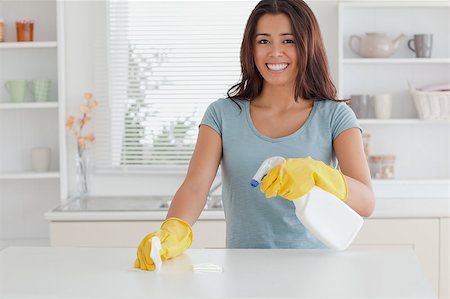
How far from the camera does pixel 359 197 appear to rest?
6.95 feet

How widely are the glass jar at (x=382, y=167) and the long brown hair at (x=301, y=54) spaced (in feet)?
5.14

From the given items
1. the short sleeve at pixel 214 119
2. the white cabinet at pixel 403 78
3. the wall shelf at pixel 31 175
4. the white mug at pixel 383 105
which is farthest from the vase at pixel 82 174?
the short sleeve at pixel 214 119

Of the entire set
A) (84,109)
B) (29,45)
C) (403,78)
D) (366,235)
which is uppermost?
(29,45)

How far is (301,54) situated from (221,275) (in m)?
0.72

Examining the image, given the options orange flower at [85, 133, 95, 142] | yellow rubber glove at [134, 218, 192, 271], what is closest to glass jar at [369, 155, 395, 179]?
orange flower at [85, 133, 95, 142]

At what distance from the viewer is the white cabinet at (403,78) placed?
3.96 meters

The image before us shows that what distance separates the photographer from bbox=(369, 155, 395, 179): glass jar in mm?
3881

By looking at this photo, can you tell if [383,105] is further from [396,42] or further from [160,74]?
[160,74]

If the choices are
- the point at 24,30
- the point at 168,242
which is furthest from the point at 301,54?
the point at 24,30

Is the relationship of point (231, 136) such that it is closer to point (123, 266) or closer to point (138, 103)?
point (123, 266)

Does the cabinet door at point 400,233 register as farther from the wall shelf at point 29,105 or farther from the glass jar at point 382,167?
the wall shelf at point 29,105

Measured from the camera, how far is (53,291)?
1748mm

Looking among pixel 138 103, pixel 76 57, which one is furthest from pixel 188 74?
pixel 76 57

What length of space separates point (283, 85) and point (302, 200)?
0.55m
